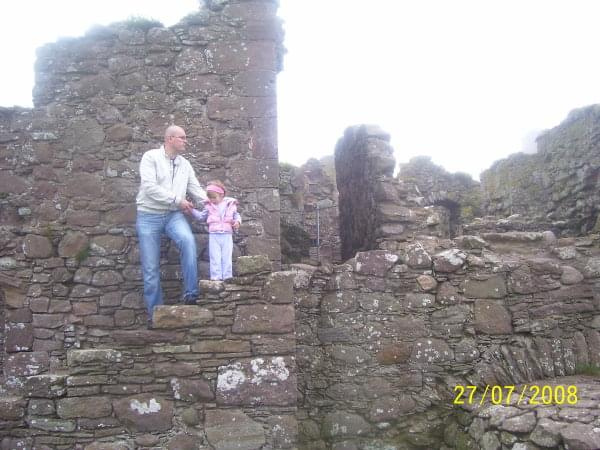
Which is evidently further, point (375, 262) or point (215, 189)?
point (375, 262)

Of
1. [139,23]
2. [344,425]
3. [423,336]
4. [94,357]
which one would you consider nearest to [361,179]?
[423,336]

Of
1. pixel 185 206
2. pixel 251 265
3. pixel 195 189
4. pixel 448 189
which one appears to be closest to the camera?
pixel 251 265

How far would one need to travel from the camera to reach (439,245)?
23.3 ft

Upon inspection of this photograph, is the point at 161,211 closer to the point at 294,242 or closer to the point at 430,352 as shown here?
the point at 430,352

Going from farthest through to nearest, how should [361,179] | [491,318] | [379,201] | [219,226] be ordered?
1. [361,179]
2. [379,201]
3. [491,318]
4. [219,226]

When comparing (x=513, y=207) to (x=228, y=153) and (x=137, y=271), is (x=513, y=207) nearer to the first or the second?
(x=228, y=153)

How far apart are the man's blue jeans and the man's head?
70 cm

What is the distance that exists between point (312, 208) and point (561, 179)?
496cm

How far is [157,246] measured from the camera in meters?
5.78

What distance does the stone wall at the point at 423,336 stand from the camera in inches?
248

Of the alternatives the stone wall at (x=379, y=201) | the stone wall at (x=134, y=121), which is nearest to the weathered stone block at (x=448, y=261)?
the stone wall at (x=379, y=201)

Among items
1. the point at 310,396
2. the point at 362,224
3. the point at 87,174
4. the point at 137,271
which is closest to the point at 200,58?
the point at 87,174

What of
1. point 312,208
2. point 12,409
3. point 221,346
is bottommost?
point 12,409

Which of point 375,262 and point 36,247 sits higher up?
point 36,247
